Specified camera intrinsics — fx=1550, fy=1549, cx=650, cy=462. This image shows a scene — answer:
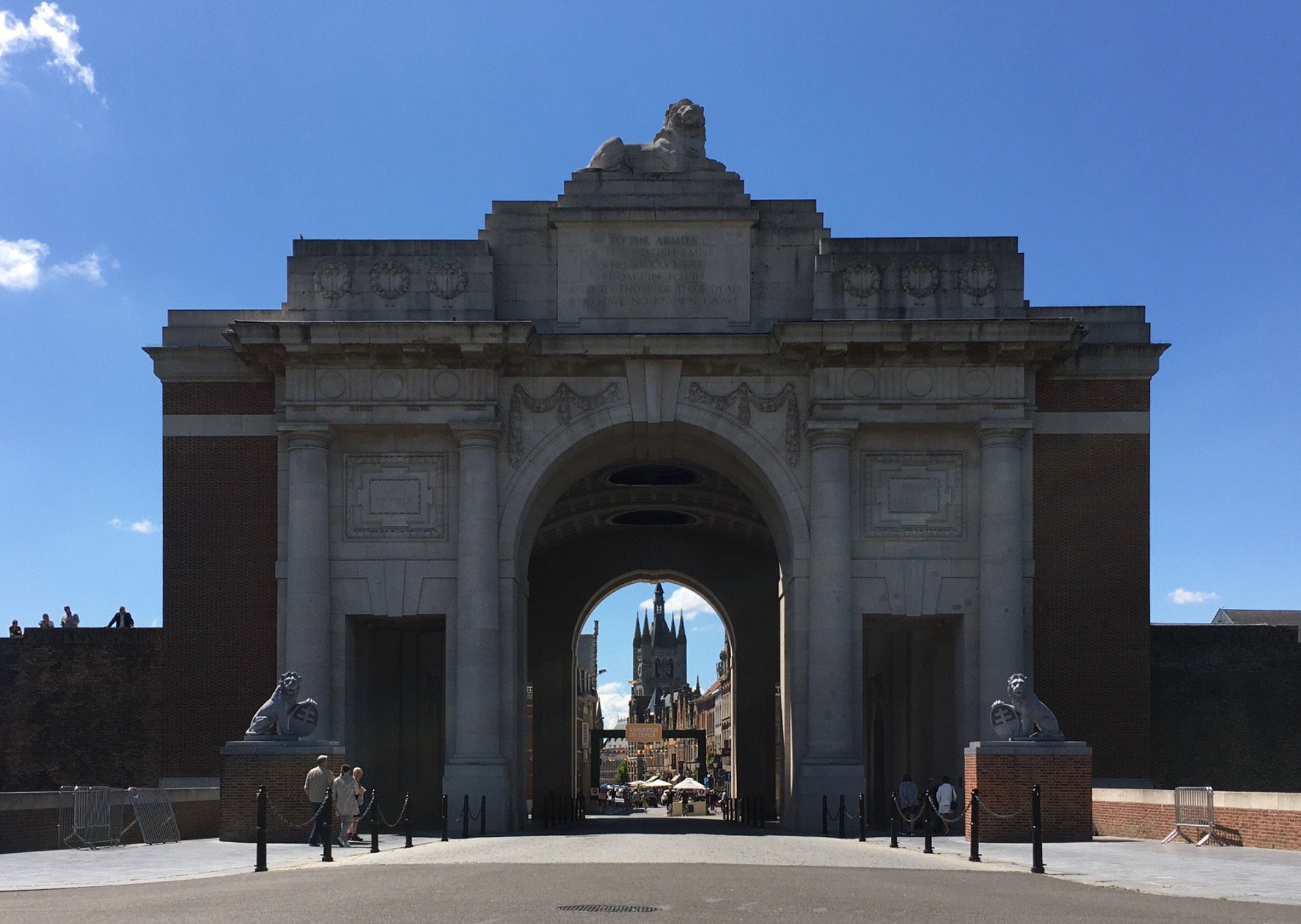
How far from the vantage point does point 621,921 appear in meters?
13.7

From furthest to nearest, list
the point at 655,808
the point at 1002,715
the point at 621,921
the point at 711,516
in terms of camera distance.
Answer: the point at 655,808 < the point at 711,516 < the point at 1002,715 < the point at 621,921

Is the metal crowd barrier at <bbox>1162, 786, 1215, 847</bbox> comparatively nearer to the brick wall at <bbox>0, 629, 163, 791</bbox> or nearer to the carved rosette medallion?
the carved rosette medallion

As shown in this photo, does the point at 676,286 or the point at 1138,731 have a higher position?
the point at 676,286

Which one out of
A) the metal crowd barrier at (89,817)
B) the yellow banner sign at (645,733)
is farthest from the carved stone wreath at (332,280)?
the yellow banner sign at (645,733)

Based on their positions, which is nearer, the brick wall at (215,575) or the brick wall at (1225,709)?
the brick wall at (215,575)

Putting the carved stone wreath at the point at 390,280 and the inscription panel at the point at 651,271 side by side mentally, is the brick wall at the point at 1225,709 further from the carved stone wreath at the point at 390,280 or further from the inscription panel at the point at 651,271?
the carved stone wreath at the point at 390,280

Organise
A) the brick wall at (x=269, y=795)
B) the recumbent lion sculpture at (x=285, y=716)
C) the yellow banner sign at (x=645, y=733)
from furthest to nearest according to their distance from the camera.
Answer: the yellow banner sign at (x=645, y=733) → the recumbent lion sculpture at (x=285, y=716) → the brick wall at (x=269, y=795)

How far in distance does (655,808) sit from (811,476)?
85887mm

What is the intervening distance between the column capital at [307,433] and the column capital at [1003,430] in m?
15.2

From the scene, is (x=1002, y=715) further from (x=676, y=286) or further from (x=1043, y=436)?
(x=676, y=286)

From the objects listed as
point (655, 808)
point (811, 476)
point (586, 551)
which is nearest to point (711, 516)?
point (586, 551)

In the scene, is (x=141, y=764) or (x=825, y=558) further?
(x=141, y=764)

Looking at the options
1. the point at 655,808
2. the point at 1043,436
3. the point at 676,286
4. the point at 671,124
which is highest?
the point at 671,124

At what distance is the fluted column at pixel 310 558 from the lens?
3553cm
